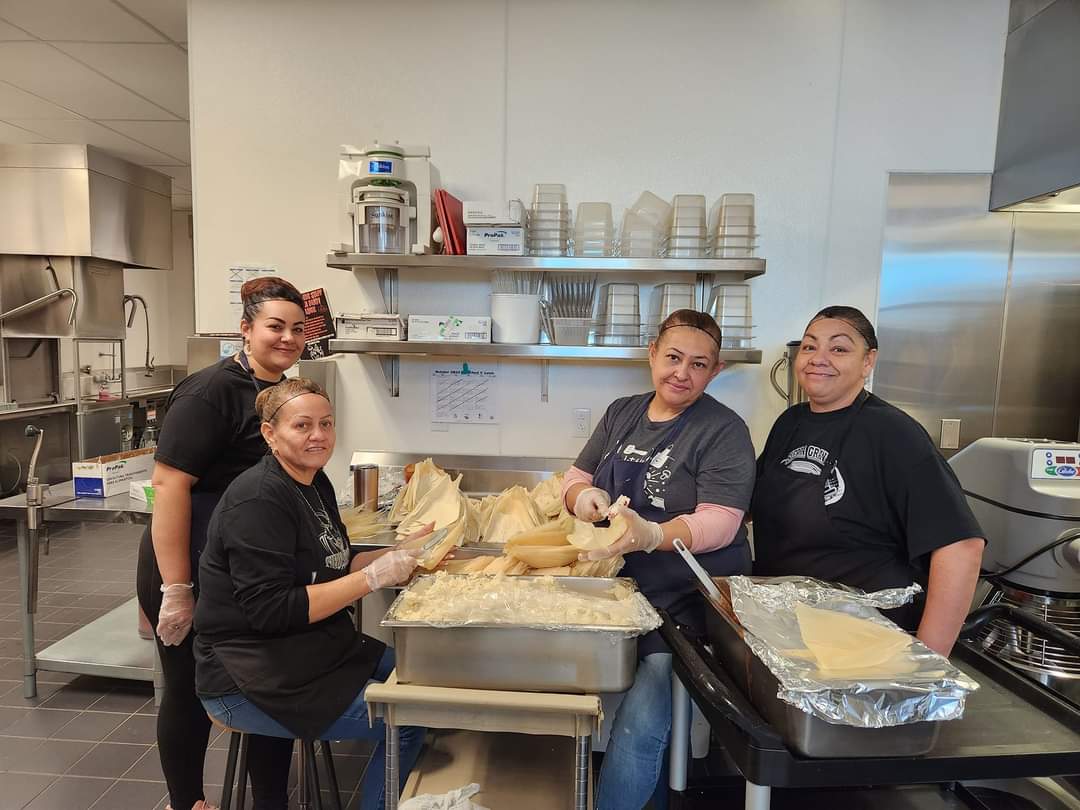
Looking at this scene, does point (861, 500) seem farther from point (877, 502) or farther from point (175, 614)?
point (175, 614)

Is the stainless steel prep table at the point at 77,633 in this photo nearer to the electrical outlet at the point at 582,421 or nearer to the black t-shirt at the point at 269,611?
the black t-shirt at the point at 269,611

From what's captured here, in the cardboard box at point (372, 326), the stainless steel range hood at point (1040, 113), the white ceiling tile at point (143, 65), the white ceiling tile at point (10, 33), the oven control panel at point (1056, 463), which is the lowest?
the oven control panel at point (1056, 463)

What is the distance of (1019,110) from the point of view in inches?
99.3

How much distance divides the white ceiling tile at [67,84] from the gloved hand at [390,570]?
12.4 ft

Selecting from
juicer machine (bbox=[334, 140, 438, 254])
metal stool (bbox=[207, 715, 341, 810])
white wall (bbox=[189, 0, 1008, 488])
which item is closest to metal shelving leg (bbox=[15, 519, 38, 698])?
white wall (bbox=[189, 0, 1008, 488])

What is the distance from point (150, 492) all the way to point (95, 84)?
9.77 ft

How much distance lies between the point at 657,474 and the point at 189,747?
4.96ft

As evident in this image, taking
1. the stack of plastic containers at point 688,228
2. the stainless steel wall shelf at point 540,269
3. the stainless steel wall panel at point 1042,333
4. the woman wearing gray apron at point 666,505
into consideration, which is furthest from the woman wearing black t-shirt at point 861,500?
the stainless steel wall panel at point 1042,333

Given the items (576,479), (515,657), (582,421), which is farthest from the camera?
(582,421)

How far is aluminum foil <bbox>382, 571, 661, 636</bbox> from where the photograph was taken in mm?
1210

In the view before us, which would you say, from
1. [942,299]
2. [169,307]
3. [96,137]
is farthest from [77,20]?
[169,307]

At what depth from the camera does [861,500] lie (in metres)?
1.46

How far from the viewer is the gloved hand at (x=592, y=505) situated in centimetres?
161

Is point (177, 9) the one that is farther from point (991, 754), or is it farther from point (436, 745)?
point (991, 754)
